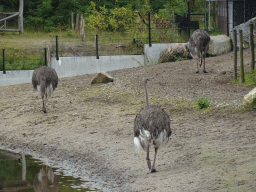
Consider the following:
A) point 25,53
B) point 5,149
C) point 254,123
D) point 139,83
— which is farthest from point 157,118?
point 25,53

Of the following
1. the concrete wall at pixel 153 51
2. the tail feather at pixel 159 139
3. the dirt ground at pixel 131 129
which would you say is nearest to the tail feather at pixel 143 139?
the tail feather at pixel 159 139

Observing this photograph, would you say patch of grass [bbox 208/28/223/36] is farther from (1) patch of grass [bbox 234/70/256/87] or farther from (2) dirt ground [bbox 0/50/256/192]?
(1) patch of grass [bbox 234/70/256/87]

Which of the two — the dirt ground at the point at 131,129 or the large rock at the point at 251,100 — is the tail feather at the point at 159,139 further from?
the large rock at the point at 251,100

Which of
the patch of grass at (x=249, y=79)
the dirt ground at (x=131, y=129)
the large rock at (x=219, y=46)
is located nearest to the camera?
the dirt ground at (x=131, y=129)

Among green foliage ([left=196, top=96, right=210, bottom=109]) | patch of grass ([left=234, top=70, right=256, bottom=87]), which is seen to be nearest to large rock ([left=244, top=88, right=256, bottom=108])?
green foliage ([left=196, top=96, right=210, bottom=109])

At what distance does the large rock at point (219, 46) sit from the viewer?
61.7 ft

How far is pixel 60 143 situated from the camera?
10.7m

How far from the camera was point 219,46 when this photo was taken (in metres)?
18.9

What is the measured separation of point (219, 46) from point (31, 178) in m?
12.1

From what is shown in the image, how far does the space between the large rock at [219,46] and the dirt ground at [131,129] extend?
1.53 meters

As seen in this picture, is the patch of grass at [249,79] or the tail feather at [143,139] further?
the patch of grass at [249,79]

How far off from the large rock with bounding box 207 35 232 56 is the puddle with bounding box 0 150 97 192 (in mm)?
10891

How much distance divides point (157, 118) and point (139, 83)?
7.42 meters

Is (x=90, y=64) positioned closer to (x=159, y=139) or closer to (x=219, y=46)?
(x=219, y=46)
